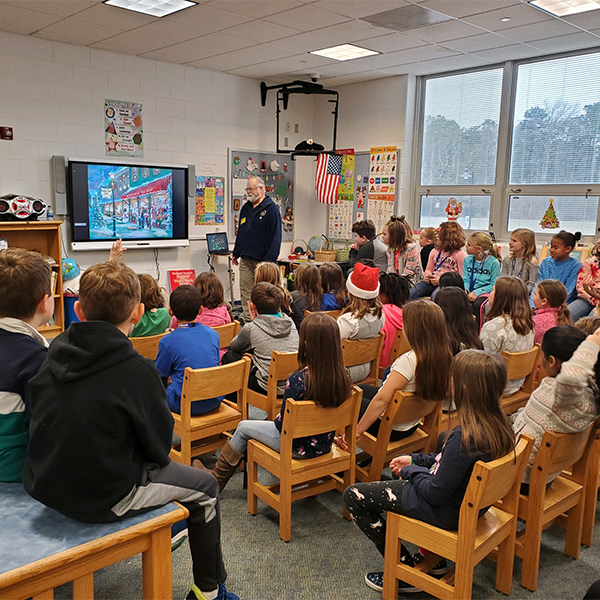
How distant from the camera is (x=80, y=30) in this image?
192 inches

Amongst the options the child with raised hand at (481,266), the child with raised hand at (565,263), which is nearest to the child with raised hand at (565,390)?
the child with raised hand at (565,263)

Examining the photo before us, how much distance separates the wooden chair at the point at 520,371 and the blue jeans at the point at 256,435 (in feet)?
4.15

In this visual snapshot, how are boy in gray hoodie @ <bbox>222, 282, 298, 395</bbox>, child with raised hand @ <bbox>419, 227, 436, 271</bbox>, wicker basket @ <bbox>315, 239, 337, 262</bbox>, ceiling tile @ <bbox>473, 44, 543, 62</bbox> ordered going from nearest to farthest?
boy in gray hoodie @ <bbox>222, 282, 298, 395</bbox> < ceiling tile @ <bbox>473, 44, 543, 62</bbox> < child with raised hand @ <bbox>419, 227, 436, 271</bbox> < wicker basket @ <bbox>315, 239, 337, 262</bbox>

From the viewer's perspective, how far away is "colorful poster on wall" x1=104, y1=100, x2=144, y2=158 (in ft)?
18.8

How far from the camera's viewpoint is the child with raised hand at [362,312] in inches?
122

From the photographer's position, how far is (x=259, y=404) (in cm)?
297

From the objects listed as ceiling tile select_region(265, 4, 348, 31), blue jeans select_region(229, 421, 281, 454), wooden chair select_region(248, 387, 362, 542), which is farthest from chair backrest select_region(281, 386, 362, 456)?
ceiling tile select_region(265, 4, 348, 31)

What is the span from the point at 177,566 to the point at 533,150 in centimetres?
543

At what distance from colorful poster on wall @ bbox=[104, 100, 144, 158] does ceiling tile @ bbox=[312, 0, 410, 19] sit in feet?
8.39

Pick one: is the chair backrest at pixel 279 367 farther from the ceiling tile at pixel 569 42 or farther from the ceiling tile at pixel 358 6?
the ceiling tile at pixel 569 42

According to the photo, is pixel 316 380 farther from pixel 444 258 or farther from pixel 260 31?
pixel 260 31

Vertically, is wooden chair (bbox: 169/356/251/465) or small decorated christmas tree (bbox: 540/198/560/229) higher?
small decorated christmas tree (bbox: 540/198/560/229)

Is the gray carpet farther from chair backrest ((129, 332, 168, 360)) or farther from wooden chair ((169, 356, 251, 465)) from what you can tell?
chair backrest ((129, 332, 168, 360))

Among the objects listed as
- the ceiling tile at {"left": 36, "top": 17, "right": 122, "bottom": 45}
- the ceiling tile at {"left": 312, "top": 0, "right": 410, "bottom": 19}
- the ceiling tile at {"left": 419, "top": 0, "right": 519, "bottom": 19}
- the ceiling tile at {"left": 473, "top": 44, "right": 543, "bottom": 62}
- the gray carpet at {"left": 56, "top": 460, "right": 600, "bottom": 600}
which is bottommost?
the gray carpet at {"left": 56, "top": 460, "right": 600, "bottom": 600}
